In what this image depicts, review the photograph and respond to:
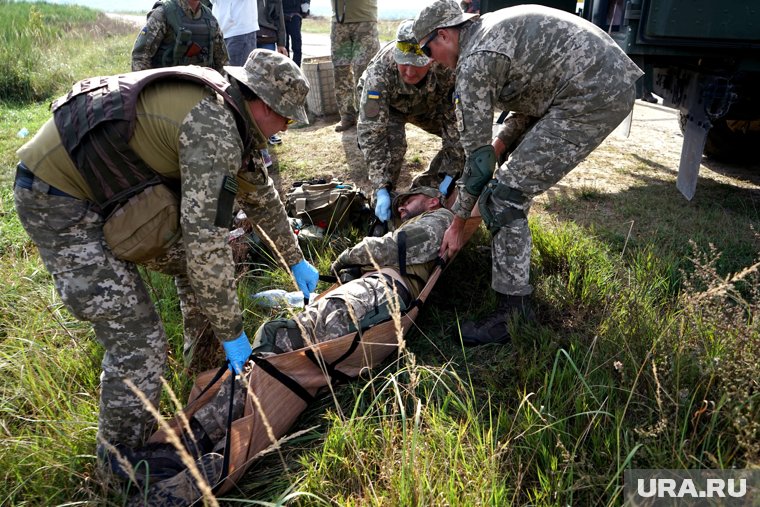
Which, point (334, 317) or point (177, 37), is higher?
point (177, 37)

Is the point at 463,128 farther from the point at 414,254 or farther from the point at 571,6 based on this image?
the point at 571,6

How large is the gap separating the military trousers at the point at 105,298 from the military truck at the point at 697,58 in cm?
397

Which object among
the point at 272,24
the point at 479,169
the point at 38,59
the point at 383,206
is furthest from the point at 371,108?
the point at 38,59

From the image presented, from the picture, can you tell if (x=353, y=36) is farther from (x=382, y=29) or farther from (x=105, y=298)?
(x=382, y=29)

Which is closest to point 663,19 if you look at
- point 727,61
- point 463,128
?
point 727,61

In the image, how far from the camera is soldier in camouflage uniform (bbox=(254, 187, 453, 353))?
246 centimetres

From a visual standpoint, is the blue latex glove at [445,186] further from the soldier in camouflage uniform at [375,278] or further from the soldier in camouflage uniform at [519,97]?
the soldier in camouflage uniform at [519,97]

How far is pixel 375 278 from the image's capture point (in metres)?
2.83

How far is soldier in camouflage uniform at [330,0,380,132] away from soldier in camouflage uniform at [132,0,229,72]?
1.94 metres

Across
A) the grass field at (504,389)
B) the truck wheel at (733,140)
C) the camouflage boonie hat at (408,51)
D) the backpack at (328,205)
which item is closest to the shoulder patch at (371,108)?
the camouflage boonie hat at (408,51)

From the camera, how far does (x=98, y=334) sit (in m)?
2.05

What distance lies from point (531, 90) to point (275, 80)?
1590 mm

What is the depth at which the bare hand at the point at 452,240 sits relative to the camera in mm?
3090

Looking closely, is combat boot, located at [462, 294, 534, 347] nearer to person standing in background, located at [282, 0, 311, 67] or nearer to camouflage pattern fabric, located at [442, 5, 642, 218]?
camouflage pattern fabric, located at [442, 5, 642, 218]
